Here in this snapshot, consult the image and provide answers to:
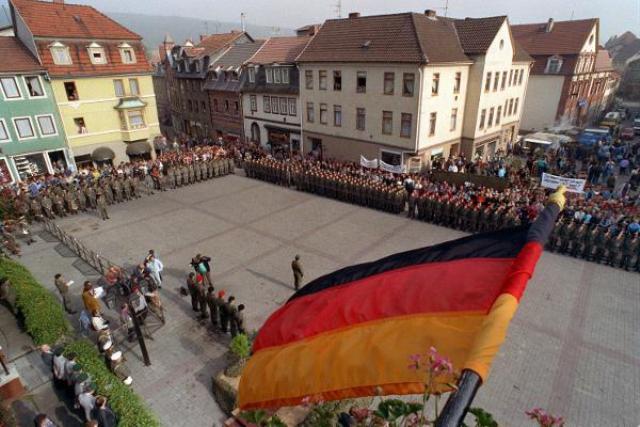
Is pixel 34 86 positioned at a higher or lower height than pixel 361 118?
higher

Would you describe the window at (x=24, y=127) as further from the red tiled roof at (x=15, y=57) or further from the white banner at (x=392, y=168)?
the white banner at (x=392, y=168)

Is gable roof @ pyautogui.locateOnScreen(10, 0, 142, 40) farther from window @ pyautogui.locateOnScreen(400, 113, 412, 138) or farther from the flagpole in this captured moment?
the flagpole

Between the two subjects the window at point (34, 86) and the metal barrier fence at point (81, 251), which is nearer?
the metal barrier fence at point (81, 251)

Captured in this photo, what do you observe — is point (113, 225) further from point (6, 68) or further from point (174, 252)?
point (6, 68)

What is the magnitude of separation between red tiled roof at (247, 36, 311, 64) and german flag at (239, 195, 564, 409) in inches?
1128

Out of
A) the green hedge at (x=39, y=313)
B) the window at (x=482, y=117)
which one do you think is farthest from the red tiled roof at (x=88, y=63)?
the window at (x=482, y=117)

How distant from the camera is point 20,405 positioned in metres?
8.72

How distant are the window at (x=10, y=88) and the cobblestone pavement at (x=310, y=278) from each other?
1125 centimetres

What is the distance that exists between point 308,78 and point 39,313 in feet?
76.0

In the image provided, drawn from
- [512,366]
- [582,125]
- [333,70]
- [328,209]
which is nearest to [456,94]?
[333,70]

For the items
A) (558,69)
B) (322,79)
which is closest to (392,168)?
(322,79)

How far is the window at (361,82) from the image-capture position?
2477 cm

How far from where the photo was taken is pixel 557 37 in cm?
3753

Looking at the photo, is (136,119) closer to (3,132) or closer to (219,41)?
(3,132)
